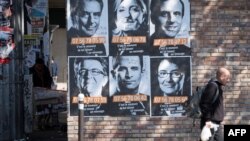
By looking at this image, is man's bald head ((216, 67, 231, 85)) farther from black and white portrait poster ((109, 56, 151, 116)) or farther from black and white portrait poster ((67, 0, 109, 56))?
black and white portrait poster ((67, 0, 109, 56))

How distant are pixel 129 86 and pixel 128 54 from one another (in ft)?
1.86

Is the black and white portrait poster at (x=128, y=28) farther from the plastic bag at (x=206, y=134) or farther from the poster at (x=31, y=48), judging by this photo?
the poster at (x=31, y=48)

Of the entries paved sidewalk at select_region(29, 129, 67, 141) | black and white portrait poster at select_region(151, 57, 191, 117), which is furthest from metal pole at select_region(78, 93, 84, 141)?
paved sidewalk at select_region(29, 129, 67, 141)

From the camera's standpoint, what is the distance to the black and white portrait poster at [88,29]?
35.7 feet

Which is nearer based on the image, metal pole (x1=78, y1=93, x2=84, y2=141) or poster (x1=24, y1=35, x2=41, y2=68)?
metal pole (x1=78, y1=93, x2=84, y2=141)

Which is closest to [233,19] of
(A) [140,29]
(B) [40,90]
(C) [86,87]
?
(A) [140,29]

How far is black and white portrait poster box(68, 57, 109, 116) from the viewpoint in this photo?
1091cm

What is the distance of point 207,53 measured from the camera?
11000 mm

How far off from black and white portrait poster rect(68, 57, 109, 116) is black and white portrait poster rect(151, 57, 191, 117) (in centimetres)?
86

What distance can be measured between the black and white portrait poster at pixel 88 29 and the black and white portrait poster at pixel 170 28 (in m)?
0.85

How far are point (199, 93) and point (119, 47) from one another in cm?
216

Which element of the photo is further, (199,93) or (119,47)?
(119,47)

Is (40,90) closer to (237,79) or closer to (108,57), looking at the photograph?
(108,57)

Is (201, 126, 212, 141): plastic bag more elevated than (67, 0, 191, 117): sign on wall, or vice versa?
(67, 0, 191, 117): sign on wall
